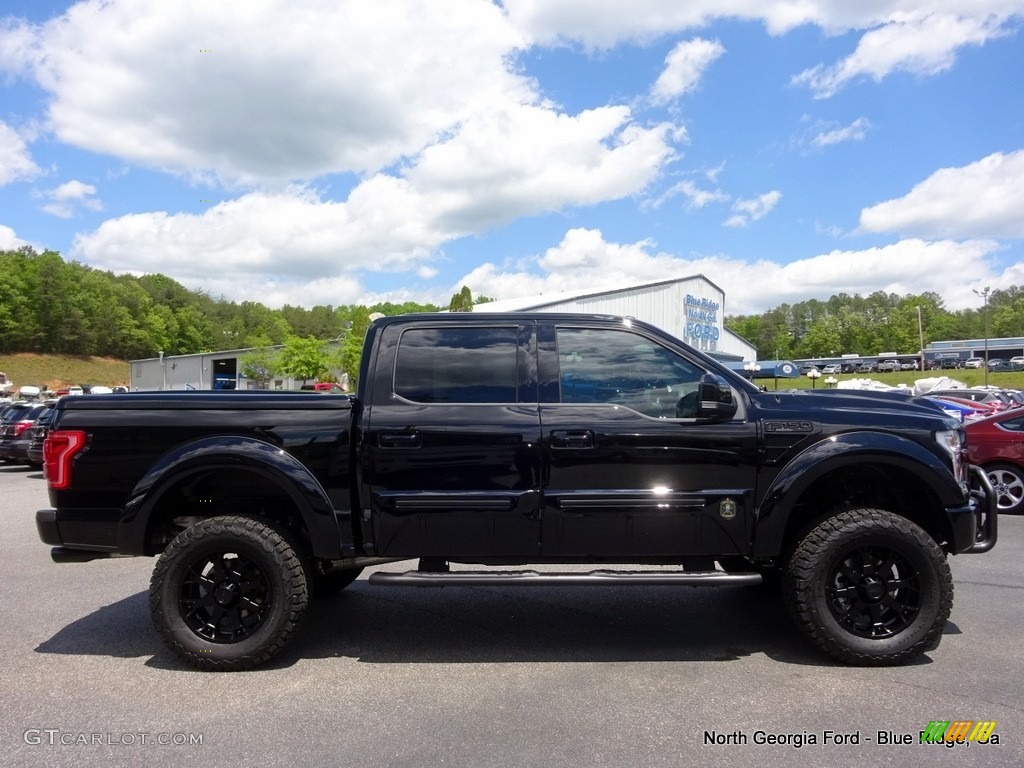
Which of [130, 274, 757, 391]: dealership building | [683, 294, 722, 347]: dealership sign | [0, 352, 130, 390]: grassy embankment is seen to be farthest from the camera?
[0, 352, 130, 390]: grassy embankment

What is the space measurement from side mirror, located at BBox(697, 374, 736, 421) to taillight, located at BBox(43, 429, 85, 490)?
3615mm

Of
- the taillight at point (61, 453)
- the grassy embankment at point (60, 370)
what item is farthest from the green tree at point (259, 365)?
the taillight at point (61, 453)

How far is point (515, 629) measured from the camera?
4.89 meters

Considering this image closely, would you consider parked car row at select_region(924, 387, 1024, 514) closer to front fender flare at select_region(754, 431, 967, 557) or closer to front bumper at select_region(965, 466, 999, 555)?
A: front bumper at select_region(965, 466, 999, 555)

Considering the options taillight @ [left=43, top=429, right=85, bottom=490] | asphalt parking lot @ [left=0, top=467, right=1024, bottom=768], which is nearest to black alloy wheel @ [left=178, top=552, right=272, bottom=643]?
asphalt parking lot @ [left=0, top=467, right=1024, bottom=768]

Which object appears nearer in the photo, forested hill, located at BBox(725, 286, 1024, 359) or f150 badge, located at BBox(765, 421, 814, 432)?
f150 badge, located at BBox(765, 421, 814, 432)

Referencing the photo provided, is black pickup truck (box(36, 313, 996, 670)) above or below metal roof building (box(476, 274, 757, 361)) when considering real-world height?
below

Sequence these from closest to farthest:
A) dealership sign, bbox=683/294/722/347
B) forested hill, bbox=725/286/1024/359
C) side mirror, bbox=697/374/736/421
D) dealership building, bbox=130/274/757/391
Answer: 1. side mirror, bbox=697/374/736/421
2. dealership building, bbox=130/274/757/391
3. dealership sign, bbox=683/294/722/347
4. forested hill, bbox=725/286/1024/359

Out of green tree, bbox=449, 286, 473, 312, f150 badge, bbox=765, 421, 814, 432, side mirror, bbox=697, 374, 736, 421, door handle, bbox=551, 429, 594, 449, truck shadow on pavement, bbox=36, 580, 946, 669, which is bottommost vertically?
truck shadow on pavement, bbox=36, 580, 946, 669

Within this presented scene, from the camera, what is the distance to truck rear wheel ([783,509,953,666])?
408 cm

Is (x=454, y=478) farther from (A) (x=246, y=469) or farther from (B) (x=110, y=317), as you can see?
(B) (x=110, y=317)

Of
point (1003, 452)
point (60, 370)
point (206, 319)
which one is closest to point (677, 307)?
point (1003, 452)

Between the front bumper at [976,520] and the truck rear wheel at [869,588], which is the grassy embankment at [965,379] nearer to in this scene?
the front bumper at [976,520]

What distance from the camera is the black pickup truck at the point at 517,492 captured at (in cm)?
410
